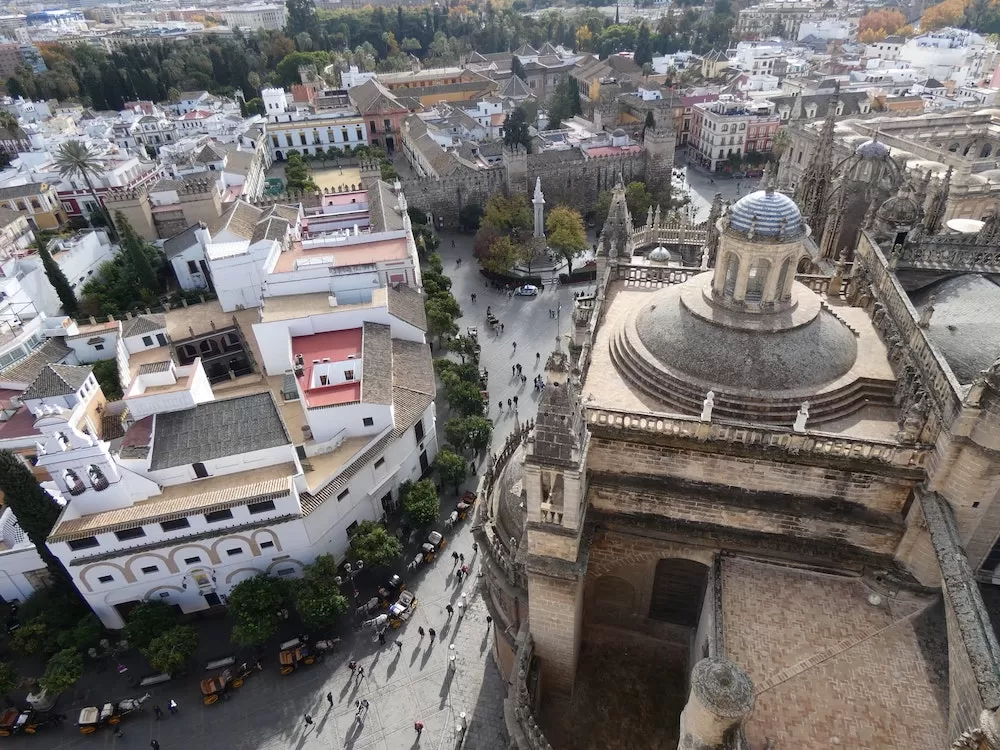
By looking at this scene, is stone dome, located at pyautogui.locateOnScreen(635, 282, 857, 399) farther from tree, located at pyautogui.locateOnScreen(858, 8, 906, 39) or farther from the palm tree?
tree, located at pyautogui.locateOnScreen(858, 8, 906, 39)

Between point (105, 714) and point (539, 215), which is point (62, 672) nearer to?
point (105, 714)

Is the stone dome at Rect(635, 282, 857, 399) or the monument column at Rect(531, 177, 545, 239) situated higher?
the stone dome at Rect(635, 282, 857, 399)

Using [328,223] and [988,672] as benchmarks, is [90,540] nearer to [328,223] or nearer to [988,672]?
[988,672]

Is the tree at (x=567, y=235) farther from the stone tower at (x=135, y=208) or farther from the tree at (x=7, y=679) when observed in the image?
the tree at (x=7, y=679)

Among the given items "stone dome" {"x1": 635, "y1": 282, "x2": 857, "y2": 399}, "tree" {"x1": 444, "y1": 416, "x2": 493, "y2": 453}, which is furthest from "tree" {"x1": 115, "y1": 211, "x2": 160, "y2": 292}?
"stone dome" {"x1": 635, "y1": 282, "x2": 857, "y2": 399}

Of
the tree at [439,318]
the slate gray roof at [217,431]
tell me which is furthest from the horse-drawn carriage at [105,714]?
the tree at [439,318]

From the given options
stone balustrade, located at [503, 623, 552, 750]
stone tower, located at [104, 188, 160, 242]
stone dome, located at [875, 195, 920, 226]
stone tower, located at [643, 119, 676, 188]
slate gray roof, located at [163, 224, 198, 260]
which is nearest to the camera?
stone balustrade, located at [503, 623, 552, 750]
